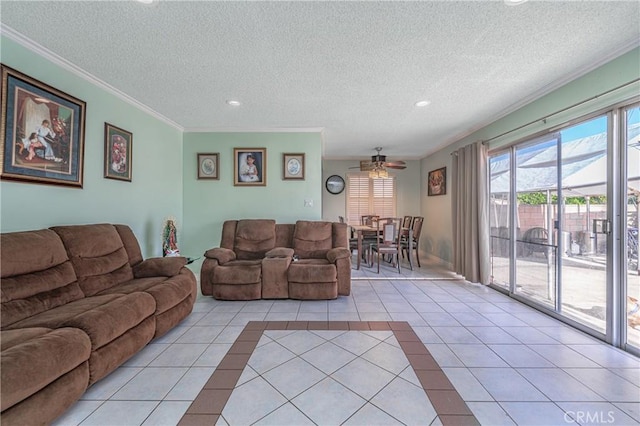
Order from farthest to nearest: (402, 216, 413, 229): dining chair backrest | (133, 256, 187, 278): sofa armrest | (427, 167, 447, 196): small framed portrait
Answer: (402, 216, 413, 229): dining chair backrest < (427, 167, 447, 196): small framed portrait < (133, 256, 187, 278): sofa armrest

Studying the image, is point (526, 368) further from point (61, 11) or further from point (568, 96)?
point (61, 11)

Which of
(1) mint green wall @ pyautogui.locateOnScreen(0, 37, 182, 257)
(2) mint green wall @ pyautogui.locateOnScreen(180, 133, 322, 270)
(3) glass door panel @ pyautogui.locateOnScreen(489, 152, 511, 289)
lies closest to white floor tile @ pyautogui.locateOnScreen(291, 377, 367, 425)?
(1) mint green wall @ pyautogui.locateOnScreen(0, 37, 182, 257)

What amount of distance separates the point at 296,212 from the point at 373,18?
2.89 m

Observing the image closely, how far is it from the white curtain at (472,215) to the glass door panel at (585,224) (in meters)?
0.98

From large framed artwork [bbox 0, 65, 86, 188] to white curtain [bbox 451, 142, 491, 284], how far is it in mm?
4828

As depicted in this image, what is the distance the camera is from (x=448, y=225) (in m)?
5.03

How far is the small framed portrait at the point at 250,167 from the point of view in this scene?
403cm

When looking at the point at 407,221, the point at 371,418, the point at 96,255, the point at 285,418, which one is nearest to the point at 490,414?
the point at 371,418

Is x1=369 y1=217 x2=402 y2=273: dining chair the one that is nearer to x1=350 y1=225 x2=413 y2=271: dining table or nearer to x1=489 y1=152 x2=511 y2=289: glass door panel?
x1=350 y1=225 x2=413 y2=271: dining table

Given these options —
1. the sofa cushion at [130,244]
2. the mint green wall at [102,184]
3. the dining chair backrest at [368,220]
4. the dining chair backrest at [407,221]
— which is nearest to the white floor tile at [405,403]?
the sofa cushion at [130,244]

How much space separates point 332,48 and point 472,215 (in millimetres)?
3186

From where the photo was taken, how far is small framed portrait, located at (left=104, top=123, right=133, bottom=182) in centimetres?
267

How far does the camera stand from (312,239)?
3.76m

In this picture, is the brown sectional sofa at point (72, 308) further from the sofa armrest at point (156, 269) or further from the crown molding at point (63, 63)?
the crown molding at point (63, 63)
